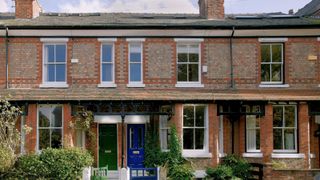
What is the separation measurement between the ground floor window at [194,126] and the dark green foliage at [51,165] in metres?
4.86

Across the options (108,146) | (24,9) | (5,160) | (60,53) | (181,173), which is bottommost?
(181,173)

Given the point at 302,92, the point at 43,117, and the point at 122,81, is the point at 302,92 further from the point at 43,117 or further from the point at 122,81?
the point at 43,117

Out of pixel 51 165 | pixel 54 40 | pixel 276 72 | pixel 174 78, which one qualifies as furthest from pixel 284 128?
pixel 54 40

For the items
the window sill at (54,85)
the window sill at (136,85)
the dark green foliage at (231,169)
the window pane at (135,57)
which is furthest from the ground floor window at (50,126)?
the dark green foliage at (231,169)

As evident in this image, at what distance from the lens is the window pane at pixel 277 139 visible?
23578mm

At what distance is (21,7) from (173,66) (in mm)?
8242

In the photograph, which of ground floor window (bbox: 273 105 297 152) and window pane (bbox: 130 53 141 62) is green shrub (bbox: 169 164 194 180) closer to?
ground floor window (bbox: 273 105 297 152)

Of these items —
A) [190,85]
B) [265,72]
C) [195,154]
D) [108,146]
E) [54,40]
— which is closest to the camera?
[195,154]

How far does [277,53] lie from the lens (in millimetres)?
24672

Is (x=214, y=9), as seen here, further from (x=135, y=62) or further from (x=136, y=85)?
(x=136, y=85)

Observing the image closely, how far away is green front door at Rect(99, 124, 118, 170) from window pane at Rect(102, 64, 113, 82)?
7.33 ft

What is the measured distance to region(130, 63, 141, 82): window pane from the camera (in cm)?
2434

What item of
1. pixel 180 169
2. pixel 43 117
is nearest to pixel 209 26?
pixel 180 169

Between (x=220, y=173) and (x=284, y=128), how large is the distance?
461 centimetres
